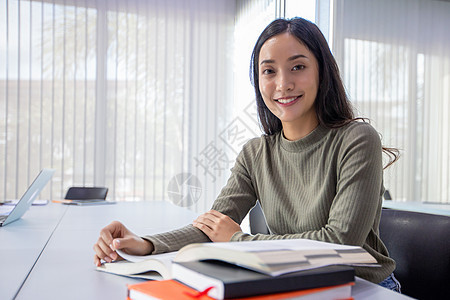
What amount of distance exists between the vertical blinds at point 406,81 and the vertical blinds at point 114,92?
1.63 m

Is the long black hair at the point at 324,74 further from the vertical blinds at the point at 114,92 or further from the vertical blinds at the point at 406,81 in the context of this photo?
the vertical blinds at the point at 114,92

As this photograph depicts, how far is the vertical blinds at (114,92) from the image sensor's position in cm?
466

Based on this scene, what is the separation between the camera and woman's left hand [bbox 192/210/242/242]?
4.14 ft

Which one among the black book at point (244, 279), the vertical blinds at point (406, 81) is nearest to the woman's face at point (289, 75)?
the black book at point (244, 279)

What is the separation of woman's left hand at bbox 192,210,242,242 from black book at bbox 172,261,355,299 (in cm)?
56

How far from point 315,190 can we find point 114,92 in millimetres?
3996

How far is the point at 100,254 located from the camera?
3.49 feet

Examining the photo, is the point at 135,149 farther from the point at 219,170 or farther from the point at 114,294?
the point at 114,294

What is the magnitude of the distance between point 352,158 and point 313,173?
0.52ft

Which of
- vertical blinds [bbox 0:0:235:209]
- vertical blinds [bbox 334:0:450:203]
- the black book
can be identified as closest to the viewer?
the black book

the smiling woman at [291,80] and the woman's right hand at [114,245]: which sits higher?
the smiling woman at [291,80]

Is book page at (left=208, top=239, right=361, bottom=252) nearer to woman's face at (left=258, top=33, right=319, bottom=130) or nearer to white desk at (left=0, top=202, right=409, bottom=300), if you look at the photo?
white desk at (left=0, top=202, right=409, bottom=300)

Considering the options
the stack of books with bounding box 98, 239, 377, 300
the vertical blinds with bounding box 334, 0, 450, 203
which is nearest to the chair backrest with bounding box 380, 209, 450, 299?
the stack of books with bounding box 98, 239, 377, 300

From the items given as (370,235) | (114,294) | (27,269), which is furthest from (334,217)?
(27,269)
